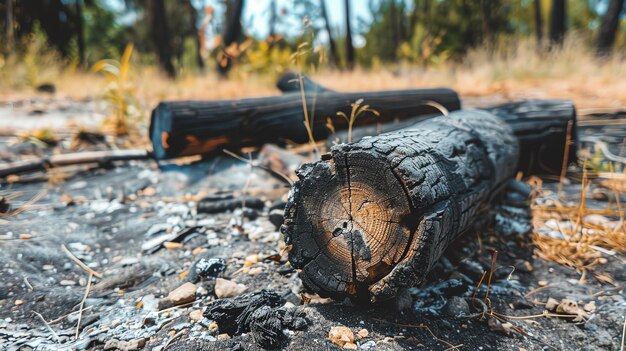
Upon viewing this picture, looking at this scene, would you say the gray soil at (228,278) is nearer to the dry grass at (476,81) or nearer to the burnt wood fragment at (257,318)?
the burnt wood fragment at (257,318)

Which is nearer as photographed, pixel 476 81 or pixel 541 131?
pixel 541 131

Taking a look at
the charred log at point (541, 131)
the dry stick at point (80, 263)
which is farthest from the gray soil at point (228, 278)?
the charred log at point (541, 131)

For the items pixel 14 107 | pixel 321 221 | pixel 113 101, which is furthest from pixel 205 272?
pixel 14 107

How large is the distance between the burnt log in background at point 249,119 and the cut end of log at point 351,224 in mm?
1360

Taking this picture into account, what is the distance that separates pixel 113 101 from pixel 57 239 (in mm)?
2161

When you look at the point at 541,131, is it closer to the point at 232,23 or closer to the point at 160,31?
→ the point at 232,23

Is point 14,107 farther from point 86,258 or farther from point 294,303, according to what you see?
point 294,303

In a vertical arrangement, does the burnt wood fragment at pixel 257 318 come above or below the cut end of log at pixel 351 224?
below

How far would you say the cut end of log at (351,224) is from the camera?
1323 mm

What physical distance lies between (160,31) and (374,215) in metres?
8.04

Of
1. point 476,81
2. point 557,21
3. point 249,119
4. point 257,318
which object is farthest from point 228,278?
point 557,21

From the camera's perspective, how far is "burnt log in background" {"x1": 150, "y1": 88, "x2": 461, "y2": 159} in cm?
281

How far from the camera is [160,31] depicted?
798 cm

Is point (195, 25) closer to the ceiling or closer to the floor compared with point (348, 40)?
closer to the ceiling
